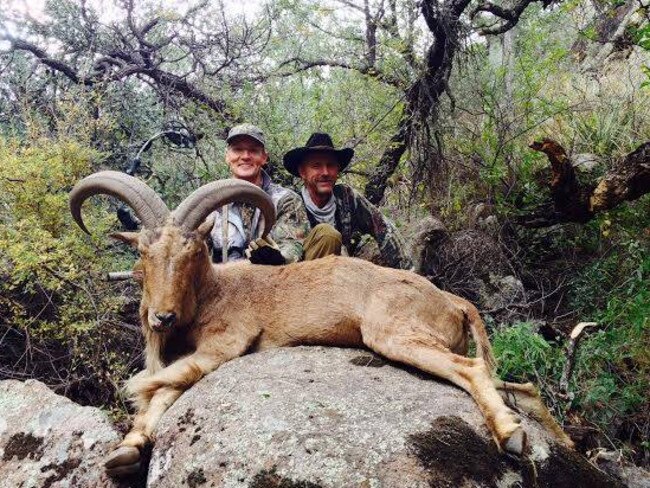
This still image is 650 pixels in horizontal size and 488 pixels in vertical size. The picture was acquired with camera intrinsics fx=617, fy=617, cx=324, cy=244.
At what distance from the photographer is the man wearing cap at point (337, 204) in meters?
6.34

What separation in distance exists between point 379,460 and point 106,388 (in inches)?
125

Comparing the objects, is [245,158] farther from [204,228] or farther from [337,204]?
[204,228]

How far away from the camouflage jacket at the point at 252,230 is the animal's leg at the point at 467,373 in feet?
6.10

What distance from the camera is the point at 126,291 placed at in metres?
6.27

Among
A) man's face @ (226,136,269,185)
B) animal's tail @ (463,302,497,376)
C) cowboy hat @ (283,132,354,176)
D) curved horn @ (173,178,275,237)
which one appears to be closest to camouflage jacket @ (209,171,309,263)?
man's face @ (226,136,269,185)

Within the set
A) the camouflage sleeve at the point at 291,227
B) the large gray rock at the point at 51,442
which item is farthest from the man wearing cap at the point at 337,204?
the large gray rock at the point at 51,442

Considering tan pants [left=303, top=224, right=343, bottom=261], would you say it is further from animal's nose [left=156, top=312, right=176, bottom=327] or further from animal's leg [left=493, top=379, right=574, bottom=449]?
animal's leg [left=493, top=379, right=574, bottom=449]

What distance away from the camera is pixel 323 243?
5367 mm

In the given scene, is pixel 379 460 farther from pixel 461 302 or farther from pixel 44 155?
pixel 44 155

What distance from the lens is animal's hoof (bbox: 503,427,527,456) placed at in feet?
9.68

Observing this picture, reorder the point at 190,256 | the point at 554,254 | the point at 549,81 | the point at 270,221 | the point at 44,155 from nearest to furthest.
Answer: the point at 190,256
the point at 270,221
the point at 44,155
the point at 554,254
the point at 549,81

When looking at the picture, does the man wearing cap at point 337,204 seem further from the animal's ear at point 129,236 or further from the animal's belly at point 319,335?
the animal's ear at point 129,236

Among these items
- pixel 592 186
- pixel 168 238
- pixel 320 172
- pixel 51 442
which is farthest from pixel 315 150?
pixel 51 442

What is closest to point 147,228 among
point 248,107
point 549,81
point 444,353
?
point 444,353
